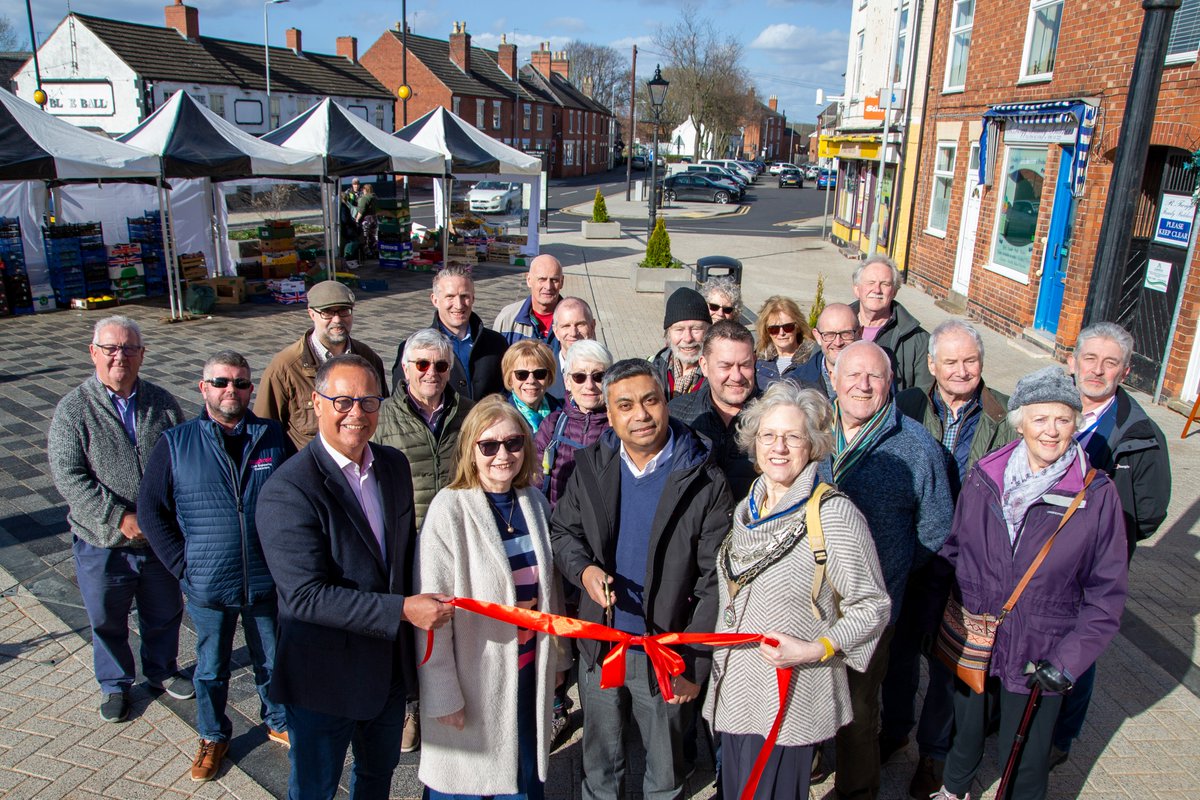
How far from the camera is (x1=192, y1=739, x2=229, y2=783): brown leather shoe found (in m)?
3.36

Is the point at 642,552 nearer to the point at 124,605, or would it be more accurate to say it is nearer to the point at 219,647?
the point at 219,647

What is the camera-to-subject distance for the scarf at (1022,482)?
2889 millimetres

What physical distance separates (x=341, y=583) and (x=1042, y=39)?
13374 millimetres

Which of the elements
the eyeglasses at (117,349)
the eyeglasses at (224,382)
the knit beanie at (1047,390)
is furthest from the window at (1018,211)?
the eyeglasses at (117,349)

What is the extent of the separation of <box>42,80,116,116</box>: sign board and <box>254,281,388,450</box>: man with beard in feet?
126

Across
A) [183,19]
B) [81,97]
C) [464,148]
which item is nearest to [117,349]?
[464,148]

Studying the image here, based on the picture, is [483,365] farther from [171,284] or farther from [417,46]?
[417,46]

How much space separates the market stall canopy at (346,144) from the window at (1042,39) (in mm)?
10661

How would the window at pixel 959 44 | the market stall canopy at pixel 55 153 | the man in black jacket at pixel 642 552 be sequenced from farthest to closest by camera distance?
the window at pixel 959 44
the market stall canopy at pixel 55 153
the man in black jacket at pixel 642 552

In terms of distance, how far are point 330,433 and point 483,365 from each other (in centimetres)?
224

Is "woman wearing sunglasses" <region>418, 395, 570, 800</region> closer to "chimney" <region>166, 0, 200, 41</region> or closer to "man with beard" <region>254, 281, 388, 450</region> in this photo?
"man with beard" <region>254, 281, 388, 450</region>

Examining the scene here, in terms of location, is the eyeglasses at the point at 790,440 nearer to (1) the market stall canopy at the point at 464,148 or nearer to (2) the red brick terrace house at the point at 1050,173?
(2) the red brick terrace house at the point at 1050,173

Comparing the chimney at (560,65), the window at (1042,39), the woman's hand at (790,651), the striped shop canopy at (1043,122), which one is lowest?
the woman's hand at (790,651)

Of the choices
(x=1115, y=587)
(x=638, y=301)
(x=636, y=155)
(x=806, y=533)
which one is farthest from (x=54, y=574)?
(x=636, y=155)
